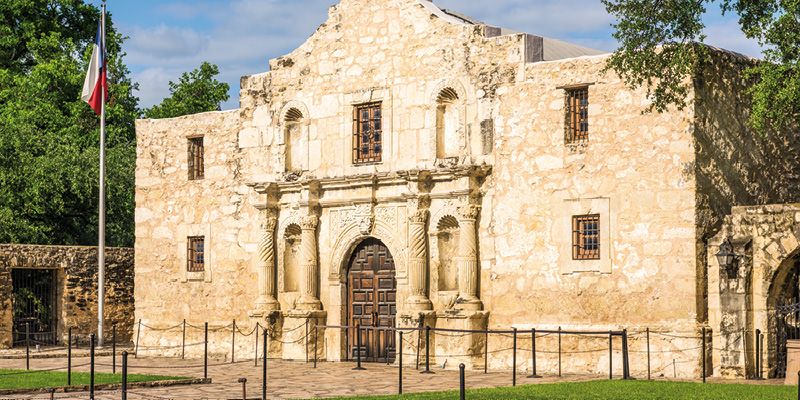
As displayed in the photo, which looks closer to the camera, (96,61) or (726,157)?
(726,157)

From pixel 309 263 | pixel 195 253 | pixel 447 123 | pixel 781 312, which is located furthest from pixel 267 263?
pixel 781 312

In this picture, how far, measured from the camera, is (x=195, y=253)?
30.5 m

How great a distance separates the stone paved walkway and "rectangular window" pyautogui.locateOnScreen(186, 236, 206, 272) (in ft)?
8.37

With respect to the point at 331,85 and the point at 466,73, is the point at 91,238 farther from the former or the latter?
the point at 466,73

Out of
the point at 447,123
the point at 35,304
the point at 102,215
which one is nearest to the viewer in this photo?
the point at 447,123


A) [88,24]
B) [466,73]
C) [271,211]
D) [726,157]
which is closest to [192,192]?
[271,211]

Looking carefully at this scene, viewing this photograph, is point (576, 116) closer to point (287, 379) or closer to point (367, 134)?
point (367, 134)

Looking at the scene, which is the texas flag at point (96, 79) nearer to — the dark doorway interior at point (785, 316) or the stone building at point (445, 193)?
the stone building at point (445, 193)

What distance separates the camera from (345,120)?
27578 mm

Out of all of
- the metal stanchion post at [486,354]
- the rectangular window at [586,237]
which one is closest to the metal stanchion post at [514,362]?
the metal stanchion post at [486,354]

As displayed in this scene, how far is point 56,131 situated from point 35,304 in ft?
30.6

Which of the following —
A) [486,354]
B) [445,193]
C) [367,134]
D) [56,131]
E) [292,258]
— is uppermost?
[56,131]

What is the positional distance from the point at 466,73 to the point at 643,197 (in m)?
4.46

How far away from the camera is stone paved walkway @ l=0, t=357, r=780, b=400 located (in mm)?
19688
